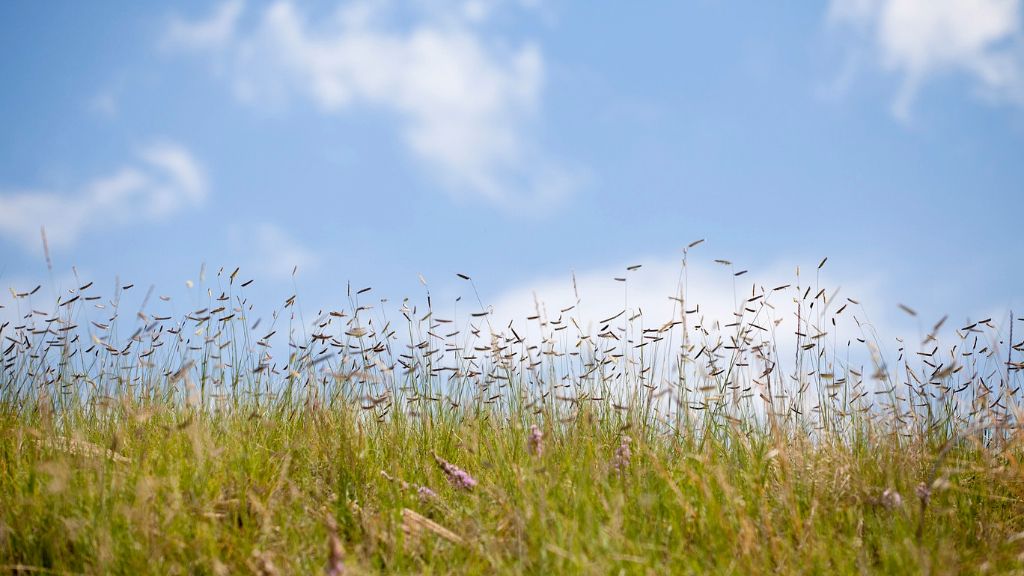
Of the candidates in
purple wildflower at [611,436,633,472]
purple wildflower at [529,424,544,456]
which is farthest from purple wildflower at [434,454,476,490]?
purple wildflower at [611,436,633,472]

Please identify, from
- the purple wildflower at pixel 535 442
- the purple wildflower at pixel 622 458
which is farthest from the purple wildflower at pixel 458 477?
the purple wildflower at pixel 622 458

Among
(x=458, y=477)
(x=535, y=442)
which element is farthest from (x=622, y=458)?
(x=458, y=477)

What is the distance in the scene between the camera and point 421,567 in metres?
2.79

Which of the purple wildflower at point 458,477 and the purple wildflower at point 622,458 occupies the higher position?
the purple wildflower at point 622,458

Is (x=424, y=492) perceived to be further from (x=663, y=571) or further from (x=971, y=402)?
(x=971, y=402)

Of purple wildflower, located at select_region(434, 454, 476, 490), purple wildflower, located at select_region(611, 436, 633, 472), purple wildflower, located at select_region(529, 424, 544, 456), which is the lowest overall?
purple wildflower, located at select_region(434, 454, 476, 490)

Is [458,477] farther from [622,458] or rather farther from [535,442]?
[622,458]

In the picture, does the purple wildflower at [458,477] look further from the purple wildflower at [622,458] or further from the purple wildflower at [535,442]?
the purple wildflower at [622,458]

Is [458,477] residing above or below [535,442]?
below

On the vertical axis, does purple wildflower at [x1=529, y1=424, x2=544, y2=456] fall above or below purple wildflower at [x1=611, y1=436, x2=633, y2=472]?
above

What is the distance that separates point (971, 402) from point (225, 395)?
5.08 metres

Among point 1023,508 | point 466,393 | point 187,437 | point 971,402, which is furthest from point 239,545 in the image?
point 971,402

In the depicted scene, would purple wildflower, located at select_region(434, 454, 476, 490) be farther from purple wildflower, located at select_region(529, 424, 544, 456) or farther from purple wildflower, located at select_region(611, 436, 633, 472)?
purple wildflower, located at select_region(611, 436, 633, 472)

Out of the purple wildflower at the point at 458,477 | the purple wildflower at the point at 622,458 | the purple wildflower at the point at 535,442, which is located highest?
the purple wildflower at the point at 535,442
